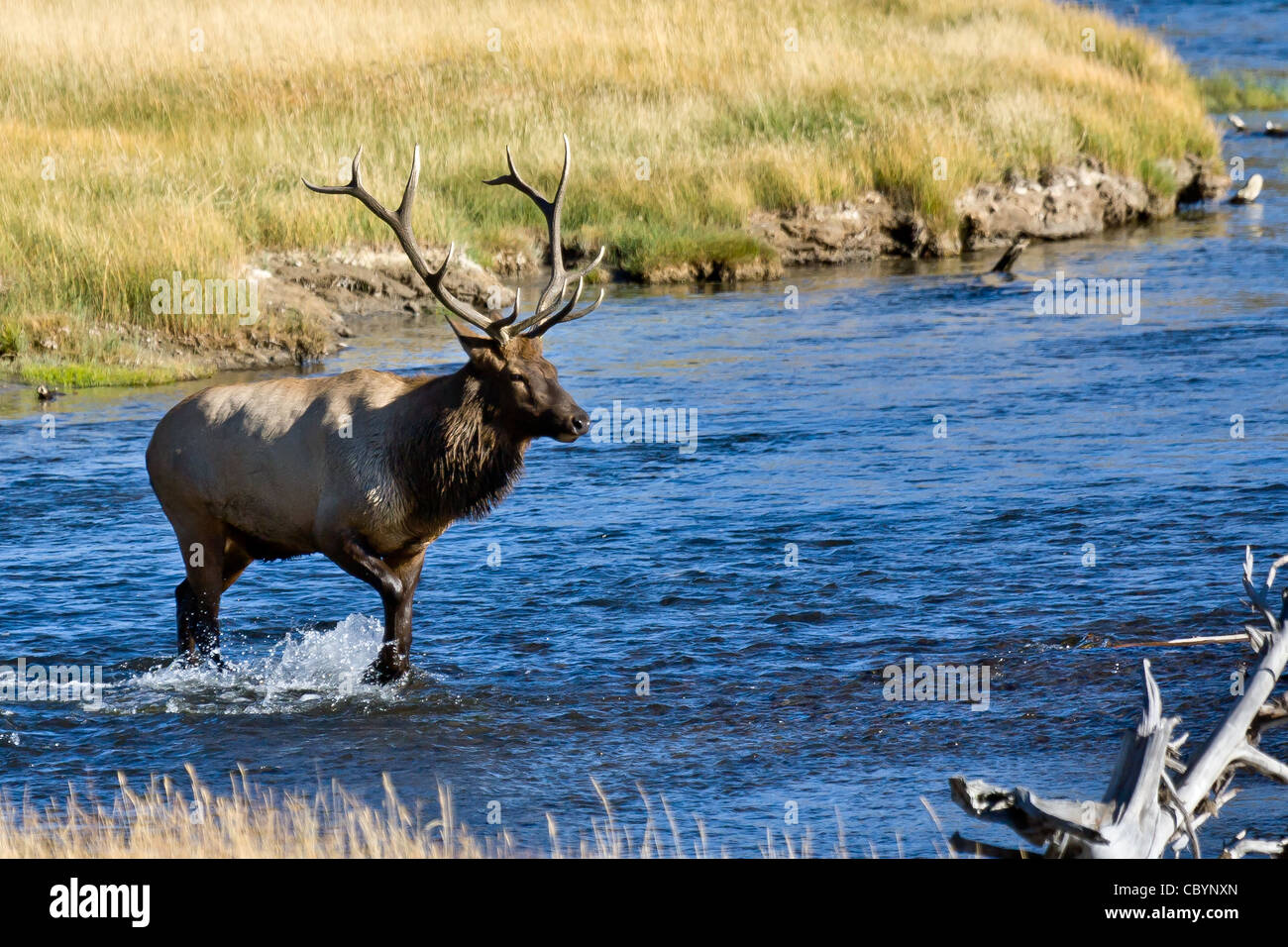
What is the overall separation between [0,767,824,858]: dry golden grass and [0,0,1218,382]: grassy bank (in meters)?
8.89

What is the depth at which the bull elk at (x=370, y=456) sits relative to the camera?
761 cm

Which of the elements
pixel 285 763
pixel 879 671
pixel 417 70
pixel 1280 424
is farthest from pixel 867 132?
pixel 285 763

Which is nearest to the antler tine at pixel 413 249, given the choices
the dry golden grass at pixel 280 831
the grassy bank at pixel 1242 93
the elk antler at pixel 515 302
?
the elk antler at pixel 515 302

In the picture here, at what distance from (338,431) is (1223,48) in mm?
36279

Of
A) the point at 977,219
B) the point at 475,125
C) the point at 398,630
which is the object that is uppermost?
the point at 475,125

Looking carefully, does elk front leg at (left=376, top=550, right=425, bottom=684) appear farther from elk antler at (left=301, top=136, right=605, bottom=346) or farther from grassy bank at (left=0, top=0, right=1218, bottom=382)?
grassy bank at (left=0, top=0, right=1218, bottom=382)

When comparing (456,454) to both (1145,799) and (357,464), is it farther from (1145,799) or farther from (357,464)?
(1145,799)

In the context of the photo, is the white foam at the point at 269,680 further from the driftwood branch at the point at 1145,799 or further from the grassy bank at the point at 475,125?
the grassy bank at the point at 475,125

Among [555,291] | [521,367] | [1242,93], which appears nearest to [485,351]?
[521,367]

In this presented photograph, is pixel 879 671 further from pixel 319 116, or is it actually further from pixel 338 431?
pixel 319 116

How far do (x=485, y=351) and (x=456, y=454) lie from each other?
473 millimetres

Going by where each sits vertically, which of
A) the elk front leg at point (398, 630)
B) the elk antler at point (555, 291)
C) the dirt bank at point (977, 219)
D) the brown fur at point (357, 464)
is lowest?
the elk front leg at point (398, 630)

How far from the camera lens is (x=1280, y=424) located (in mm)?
12531

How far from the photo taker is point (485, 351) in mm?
7559
